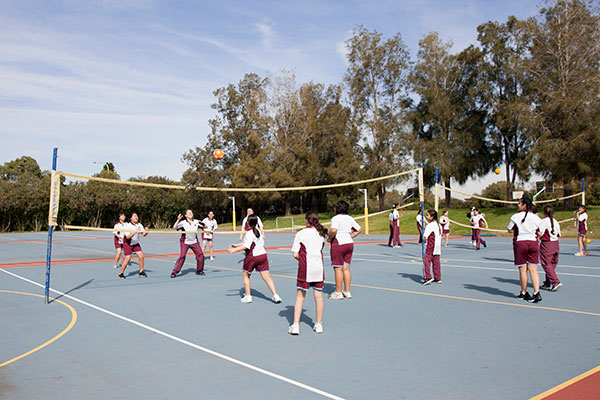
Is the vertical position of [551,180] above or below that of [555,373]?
above

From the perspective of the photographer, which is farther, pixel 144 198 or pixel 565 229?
pixel 144 198

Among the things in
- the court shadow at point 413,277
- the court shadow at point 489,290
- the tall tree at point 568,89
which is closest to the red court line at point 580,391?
the court shadow at point 489,290

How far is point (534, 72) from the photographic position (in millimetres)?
34250

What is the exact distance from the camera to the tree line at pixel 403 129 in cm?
3275

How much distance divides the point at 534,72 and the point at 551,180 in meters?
8.00

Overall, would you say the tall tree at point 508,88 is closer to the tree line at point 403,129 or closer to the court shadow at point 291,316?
Answer: the tree line at point 403,129

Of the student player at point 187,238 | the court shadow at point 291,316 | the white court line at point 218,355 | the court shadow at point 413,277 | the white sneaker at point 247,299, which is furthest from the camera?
the student player at point 187,238

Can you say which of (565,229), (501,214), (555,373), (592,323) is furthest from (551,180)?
(555,373)

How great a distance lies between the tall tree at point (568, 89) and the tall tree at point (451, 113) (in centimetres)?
772

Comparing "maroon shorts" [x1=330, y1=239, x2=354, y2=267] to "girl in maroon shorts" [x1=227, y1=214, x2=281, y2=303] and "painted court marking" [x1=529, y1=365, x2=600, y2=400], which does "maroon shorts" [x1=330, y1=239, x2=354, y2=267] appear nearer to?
"girl in maroon shorts" [x1=227, y1=214, x2=281, y2=303]

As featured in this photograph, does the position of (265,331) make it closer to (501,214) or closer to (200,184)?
(501,214)

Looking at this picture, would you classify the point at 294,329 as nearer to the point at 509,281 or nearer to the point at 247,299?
the point at 247,299

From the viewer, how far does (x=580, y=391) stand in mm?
4391

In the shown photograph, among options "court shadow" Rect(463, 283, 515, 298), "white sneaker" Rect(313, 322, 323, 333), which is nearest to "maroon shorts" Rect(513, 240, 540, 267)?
"court shadow" Rect(463, 283, 515, 298)
